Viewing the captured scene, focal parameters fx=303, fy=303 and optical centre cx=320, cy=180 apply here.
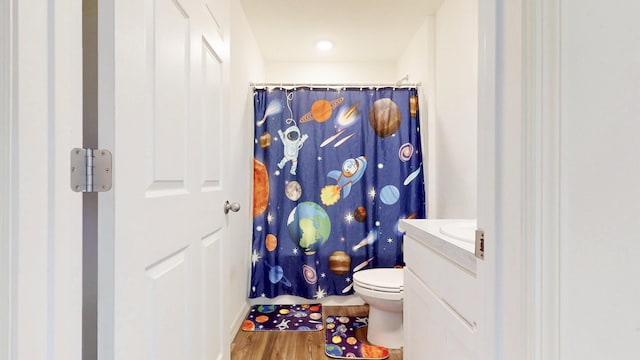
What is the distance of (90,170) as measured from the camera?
574mm

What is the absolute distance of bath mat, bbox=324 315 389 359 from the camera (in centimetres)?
175

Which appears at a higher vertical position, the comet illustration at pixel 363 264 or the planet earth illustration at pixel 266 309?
the comet illustration at pixel 363 264

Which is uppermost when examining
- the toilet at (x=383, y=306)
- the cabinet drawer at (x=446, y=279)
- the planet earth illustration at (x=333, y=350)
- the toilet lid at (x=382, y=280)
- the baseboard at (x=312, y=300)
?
the cabinet drawer at (x=446, y=279)

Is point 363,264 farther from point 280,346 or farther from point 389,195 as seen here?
point 280,346

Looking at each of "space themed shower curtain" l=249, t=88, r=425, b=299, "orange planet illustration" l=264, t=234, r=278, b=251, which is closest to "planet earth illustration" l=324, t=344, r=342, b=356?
"space themed shower curtain" l=249, t=88, r=425, b=299

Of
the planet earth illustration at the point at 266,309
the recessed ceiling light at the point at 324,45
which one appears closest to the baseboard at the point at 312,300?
the planet earth illustration at the point at 266,309

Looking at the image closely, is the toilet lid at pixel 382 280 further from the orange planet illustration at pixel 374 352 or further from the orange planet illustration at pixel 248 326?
the orange planet illustration at pixel 248 326

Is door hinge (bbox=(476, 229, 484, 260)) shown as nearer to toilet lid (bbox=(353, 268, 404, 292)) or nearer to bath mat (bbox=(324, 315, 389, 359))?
toilet lid (bbox=(353, 268, 404, 292))

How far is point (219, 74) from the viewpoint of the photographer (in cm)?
129

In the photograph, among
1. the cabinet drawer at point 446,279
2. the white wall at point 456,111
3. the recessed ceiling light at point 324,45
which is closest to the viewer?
the cabinet drawer at point 446,279

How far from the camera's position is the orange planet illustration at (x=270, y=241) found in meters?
2.32

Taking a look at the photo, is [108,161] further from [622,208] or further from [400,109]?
[400,109]

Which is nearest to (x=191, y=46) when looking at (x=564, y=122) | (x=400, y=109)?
(x=564, y=122)

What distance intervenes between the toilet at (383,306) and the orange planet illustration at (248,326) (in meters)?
0.78
